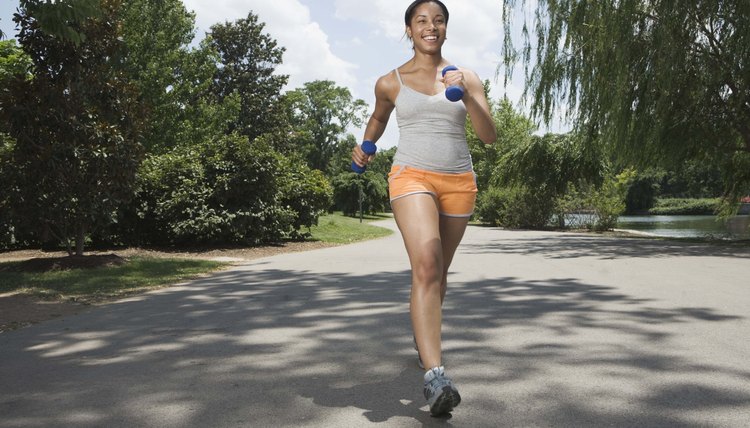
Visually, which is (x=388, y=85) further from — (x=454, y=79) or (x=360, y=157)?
(x=454, y=79)

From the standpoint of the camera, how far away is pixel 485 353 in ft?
14.4

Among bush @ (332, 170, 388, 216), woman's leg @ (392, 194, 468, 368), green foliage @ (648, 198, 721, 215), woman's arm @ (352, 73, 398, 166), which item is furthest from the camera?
green foliage @ (648, 198, 721, 215)

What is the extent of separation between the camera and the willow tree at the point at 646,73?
47.1 feet

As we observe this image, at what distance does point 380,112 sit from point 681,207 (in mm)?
68761

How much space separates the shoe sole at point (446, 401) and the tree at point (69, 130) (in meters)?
9.76

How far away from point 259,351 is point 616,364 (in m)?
2.35

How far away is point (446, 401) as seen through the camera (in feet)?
9.62

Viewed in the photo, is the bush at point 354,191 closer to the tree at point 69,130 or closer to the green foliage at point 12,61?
the green foliage at point 12,61

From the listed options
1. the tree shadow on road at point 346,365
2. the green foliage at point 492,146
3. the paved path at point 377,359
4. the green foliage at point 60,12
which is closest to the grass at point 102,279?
the paved path at point 377,359

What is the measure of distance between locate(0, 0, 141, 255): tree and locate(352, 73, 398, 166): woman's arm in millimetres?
8652

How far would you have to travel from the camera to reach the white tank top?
3486 millimetres

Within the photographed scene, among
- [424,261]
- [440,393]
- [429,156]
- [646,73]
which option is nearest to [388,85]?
[429,156]

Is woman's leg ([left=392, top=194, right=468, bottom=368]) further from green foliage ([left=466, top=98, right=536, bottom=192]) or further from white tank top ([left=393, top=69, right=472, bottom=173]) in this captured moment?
green foliage ([left=466, top=98, right=536, bottom=192])

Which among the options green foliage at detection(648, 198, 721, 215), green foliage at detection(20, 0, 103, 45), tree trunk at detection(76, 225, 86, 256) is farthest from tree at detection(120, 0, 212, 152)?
green foliage at detection(648, 198, 721, 215)
